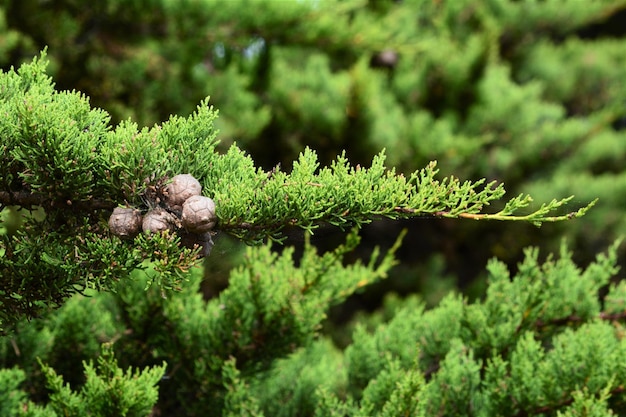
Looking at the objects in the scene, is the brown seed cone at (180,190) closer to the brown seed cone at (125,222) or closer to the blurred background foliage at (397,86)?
the brown seed cone at (125,222)

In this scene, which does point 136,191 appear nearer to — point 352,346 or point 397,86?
point 352,346

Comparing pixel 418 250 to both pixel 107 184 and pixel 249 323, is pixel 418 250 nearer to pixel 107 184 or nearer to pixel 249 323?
pixel 249 323

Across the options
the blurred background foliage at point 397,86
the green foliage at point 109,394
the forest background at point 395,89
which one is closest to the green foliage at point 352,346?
the green foliage at point 109,394

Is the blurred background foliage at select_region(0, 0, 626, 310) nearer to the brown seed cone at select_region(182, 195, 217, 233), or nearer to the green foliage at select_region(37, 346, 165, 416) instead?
the green foliage at select_region(37, 346, 165, 416)

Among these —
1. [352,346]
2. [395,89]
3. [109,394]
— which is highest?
[395,89]

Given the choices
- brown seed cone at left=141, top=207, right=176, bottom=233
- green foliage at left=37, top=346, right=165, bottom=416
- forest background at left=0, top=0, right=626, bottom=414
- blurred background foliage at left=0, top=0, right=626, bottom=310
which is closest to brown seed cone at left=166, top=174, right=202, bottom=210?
brown seed cone at left=141, top=207, right=176, bottom=233

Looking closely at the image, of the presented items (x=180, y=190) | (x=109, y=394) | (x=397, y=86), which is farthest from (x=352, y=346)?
(x=397, y=86)
